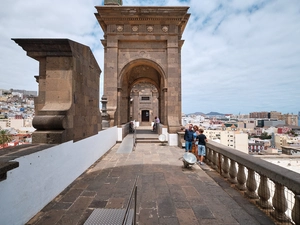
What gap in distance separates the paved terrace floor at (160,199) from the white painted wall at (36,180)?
0.18 m

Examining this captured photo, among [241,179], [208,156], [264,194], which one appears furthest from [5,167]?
[208,156]

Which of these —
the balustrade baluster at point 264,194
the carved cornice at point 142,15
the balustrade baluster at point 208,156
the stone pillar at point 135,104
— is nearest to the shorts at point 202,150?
the balustrade baluster at point 208,156

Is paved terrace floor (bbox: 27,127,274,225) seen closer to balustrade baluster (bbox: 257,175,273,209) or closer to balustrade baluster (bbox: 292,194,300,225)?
balustrade baluster (bbox: 257,175,273,209)

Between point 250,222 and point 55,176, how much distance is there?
3.39 m

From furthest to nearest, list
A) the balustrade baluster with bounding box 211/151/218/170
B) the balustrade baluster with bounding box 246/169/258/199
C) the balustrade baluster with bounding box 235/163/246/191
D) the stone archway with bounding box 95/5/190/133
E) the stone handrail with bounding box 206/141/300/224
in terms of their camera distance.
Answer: the stone archway with bounding box 95/5/190/133 → the balustrade baluster with bounding box 211/151/218/170 → the balustrade baluster with bounding box 235/163/246/191 → the balustrade baluster with bounding box 246/169/258/199 → the stone handrail with bounding box 206/141/300/224

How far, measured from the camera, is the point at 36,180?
2625mm

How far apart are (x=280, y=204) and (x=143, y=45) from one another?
389 inches

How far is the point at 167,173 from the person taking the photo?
4578 mm

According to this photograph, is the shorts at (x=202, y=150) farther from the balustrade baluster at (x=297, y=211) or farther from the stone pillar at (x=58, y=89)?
the stone pillar at (x=58, y=89)

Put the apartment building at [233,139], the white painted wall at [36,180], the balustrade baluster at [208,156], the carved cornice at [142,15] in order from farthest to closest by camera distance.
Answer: the apartment building at [233,139] → the carved cornice at [142,15] → the balustrade baluster at [208,156] → the white painted wall at [36,180]

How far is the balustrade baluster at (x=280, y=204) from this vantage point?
243 cm

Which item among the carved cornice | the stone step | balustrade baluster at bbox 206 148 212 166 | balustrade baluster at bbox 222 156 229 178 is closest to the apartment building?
the stone step

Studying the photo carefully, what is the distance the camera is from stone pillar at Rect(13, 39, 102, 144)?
11.1 ft

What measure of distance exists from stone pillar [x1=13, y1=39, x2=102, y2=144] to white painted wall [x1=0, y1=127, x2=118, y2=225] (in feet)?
1.20
